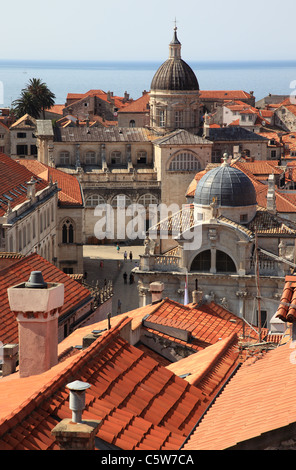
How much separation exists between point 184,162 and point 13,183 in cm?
3389

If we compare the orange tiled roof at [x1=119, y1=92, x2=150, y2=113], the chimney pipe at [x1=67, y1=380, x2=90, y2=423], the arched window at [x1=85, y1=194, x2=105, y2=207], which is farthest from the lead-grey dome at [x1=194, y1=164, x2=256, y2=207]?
the orange tiled roof at [x1=119, y1=92, x2=150, y2=113]

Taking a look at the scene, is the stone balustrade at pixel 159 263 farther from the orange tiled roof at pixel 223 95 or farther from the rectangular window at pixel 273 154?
the orange tiled roof at pixel 223 95

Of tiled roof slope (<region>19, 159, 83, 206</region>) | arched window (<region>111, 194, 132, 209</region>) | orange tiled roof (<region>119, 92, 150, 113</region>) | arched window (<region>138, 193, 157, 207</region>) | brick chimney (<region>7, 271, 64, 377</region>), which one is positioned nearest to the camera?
brick chimney (<region>7, 271, 64, 377</region>)

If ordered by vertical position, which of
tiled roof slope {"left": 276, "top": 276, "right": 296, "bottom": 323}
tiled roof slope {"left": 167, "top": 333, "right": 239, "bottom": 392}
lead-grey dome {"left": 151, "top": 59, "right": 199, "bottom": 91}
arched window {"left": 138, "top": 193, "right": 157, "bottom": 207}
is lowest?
arched window {"left": 138, "top": 193, "right": 157, "bottom": 207}

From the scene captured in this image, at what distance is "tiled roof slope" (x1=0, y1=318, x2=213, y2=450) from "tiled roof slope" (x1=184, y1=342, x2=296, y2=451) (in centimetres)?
69

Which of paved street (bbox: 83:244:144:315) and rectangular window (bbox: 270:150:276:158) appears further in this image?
rectangular window (bbox: 270:150:276:158)

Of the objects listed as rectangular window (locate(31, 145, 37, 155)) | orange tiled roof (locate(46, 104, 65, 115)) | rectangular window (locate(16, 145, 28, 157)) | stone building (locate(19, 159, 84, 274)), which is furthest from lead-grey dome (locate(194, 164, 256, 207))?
orange tiled roof (locate(46, 104, 65, 115))

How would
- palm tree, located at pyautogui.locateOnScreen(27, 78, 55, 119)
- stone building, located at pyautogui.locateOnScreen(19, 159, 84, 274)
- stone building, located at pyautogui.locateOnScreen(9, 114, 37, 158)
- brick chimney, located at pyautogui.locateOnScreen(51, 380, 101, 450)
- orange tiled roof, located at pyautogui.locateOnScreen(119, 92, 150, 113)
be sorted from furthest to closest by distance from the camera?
orange tiled roof, located at pyautogui.locateOnScreen(119, 92, 150, 113), palm tree, located at pyautogui.locateOnScreen(27, 78, 55, 119), stone building, located at pyautogui.locateOnScreen(9, 114, 37, 158), stone building, located at pyautogui.locateOnScreen(19, 159, 84, 274), brick chimney, located at pyautogui.locateOnScreen(51, 380, 101, 450)

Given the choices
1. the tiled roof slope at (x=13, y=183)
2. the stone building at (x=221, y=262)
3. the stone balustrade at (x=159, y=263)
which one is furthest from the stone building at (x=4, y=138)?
the stone balustrade at (x=159, y=263)

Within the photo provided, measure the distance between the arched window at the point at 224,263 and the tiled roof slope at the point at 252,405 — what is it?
2632 cm

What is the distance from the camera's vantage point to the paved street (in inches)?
2498

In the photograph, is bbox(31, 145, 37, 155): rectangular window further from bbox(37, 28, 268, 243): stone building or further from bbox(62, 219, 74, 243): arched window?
bbox(62, 219, 74, 243): arched window

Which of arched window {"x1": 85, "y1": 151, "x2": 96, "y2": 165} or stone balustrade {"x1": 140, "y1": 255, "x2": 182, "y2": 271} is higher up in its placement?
stone balustrade {"x1": 140, "y1": 255, "x2": 182, "y2": 271}
